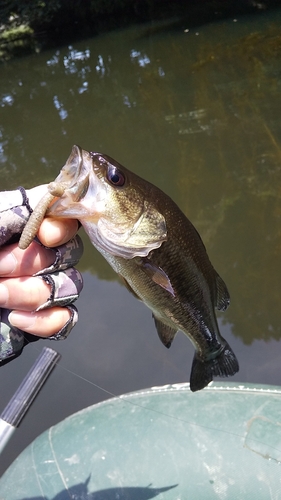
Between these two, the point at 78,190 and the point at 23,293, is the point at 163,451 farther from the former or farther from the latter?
the point at 78,190

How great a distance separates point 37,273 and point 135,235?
0.37 m

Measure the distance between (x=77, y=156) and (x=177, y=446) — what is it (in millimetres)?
2417

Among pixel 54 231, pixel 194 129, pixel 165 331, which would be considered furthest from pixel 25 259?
pixel 194 129

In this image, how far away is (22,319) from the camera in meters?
1.65

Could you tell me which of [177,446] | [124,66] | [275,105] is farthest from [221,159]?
[124,66]

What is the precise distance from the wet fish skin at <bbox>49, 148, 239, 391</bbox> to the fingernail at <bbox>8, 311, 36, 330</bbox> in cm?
35

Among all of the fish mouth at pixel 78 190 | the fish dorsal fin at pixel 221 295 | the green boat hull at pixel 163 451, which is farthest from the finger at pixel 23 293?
the green boat hull at pixel 163 451

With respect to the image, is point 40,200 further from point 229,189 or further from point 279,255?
point 229,189

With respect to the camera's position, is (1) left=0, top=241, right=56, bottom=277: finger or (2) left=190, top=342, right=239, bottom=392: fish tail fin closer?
(1) left=0, top=241, right=56, bottom=277: finger

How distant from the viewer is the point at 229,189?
707 centimetres

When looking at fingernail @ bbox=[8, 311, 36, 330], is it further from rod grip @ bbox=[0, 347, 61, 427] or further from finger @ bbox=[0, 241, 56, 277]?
rod grip @ bbox=[0, 347, 61, 427]

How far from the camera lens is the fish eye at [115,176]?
1.66 m

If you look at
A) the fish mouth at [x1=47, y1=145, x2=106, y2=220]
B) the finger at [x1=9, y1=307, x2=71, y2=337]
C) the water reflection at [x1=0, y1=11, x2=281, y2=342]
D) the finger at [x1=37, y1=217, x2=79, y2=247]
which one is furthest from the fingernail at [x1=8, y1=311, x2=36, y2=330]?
the water reflection at [x1=0, y1=11, x2=281, y2=342]

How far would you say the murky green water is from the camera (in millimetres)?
4586
